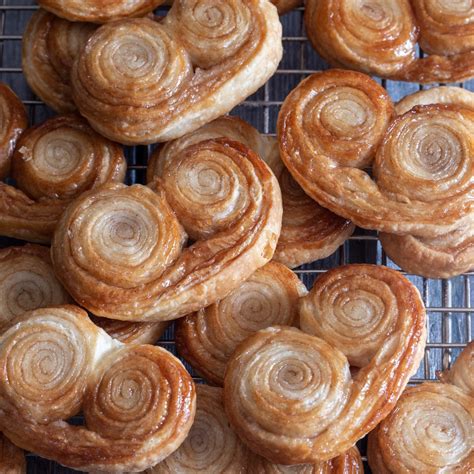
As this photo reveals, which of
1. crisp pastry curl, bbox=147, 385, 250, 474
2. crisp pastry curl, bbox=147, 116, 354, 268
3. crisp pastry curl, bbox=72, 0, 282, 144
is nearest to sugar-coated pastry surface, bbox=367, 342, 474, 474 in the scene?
crisp pastry curl, bbox=147, 385, 250, 474

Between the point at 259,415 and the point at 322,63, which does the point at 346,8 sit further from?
the point at 259,415

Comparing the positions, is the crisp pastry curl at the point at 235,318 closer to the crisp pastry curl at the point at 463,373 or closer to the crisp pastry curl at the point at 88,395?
the crisp pastry curl at the point at 88,395

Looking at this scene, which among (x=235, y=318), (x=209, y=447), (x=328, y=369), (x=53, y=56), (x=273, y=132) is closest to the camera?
(x=328, y=369)

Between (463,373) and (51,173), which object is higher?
(51,173)

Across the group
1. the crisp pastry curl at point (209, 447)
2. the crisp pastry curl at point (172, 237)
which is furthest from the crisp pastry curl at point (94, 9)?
the crisp pastry curl at point (209, 447)

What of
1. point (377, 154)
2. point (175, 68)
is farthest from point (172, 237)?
point (377, 154)

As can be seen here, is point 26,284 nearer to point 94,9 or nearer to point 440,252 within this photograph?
point 94,9
